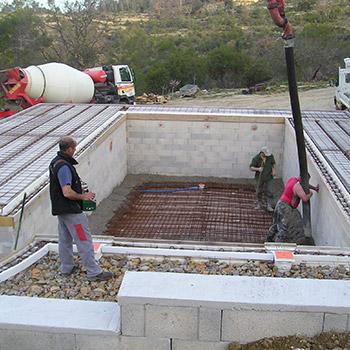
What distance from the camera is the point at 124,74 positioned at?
21641 millimetres

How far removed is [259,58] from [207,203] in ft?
80.6

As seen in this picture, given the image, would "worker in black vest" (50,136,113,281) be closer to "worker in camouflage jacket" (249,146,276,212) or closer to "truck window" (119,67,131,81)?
"worker in camouflage jacket" (249,146,276,212)

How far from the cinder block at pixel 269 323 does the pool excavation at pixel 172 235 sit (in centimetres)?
1

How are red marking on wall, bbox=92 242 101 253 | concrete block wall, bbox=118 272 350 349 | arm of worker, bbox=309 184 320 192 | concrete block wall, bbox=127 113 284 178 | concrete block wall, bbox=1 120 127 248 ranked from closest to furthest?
concrete block wall, bbox=118 272 350 349
red marking on wall, bbox=92 242 101 253
concrete block wall, bbox=1 120 127 248
arm of worker, bbox=309 184 320 192
concrete block wall, bbox=127 113 284 178

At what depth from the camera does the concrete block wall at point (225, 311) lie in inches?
164

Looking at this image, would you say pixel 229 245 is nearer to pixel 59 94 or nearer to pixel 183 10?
pixel 59 94

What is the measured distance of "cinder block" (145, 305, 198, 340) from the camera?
13.8 feet

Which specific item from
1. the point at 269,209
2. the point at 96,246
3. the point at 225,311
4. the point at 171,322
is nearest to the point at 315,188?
the point at 269,209

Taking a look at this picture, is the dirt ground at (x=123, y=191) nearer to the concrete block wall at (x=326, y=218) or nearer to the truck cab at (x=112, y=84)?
the concrete block wall at (x=326, y=218)

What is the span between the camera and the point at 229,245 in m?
6.67

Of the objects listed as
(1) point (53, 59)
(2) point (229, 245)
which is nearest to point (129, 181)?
(2) point (229, 245)

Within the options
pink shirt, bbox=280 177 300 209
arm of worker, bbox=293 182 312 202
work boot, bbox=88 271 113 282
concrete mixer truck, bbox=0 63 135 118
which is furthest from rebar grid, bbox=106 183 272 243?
concrete mixer truck, bbox=0 63 135 118

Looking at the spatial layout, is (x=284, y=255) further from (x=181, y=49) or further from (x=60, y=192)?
(x=181, y=49)

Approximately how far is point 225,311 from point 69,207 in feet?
6.90
